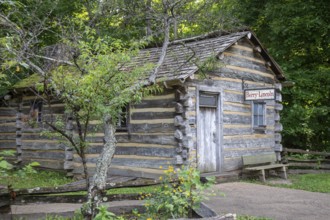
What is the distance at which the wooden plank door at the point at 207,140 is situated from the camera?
11.6m

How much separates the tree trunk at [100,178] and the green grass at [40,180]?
6.49 metres

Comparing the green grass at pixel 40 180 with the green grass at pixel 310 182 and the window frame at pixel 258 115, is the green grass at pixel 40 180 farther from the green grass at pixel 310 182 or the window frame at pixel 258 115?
the window frame at pixel 258 115

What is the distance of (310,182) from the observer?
12.2 m

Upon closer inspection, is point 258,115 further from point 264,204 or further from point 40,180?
point 40,180

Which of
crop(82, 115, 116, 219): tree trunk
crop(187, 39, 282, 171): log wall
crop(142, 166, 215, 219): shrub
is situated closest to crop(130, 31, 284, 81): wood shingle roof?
crop(187, 39, 282, 171): log wall

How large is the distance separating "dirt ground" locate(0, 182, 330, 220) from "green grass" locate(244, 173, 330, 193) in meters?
0.65

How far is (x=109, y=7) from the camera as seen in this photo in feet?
31.9

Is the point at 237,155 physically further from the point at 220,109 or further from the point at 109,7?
the point at 109,7

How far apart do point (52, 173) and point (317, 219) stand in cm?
969

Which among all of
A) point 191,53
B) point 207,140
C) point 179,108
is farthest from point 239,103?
point 179,108

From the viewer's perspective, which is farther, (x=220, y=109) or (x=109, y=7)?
(x=220, y=109)

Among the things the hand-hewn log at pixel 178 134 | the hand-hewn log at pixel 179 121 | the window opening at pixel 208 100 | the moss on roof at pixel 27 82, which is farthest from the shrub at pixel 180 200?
the moss on roof at pixel 27 82

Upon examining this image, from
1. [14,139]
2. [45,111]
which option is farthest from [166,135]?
[14,139]

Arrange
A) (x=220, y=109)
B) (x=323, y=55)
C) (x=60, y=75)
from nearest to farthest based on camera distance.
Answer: (x=60, y=75) < (x=220, y=109) < (x=323, y=55)
